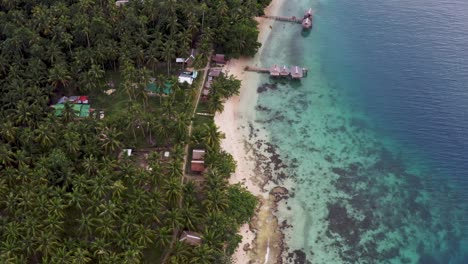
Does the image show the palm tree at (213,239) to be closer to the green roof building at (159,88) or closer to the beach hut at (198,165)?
the beach hut at (198,165)

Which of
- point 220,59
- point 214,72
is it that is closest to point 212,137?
point 214,72

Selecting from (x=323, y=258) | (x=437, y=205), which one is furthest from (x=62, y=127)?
(x=437, y=205)

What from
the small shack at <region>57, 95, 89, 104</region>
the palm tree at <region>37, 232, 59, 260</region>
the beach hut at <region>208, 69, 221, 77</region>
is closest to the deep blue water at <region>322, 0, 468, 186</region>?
the beach hut at <region>208, 69, 221, 77</region>

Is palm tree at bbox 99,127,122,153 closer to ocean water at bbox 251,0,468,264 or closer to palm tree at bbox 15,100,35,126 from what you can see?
palm tree at bbox 15,100,35,126

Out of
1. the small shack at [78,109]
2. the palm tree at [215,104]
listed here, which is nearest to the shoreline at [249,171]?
the palm tree at [215,104]

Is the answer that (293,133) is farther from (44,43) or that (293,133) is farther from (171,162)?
(44,43)

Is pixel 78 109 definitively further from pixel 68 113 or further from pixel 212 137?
pixel 212 137
